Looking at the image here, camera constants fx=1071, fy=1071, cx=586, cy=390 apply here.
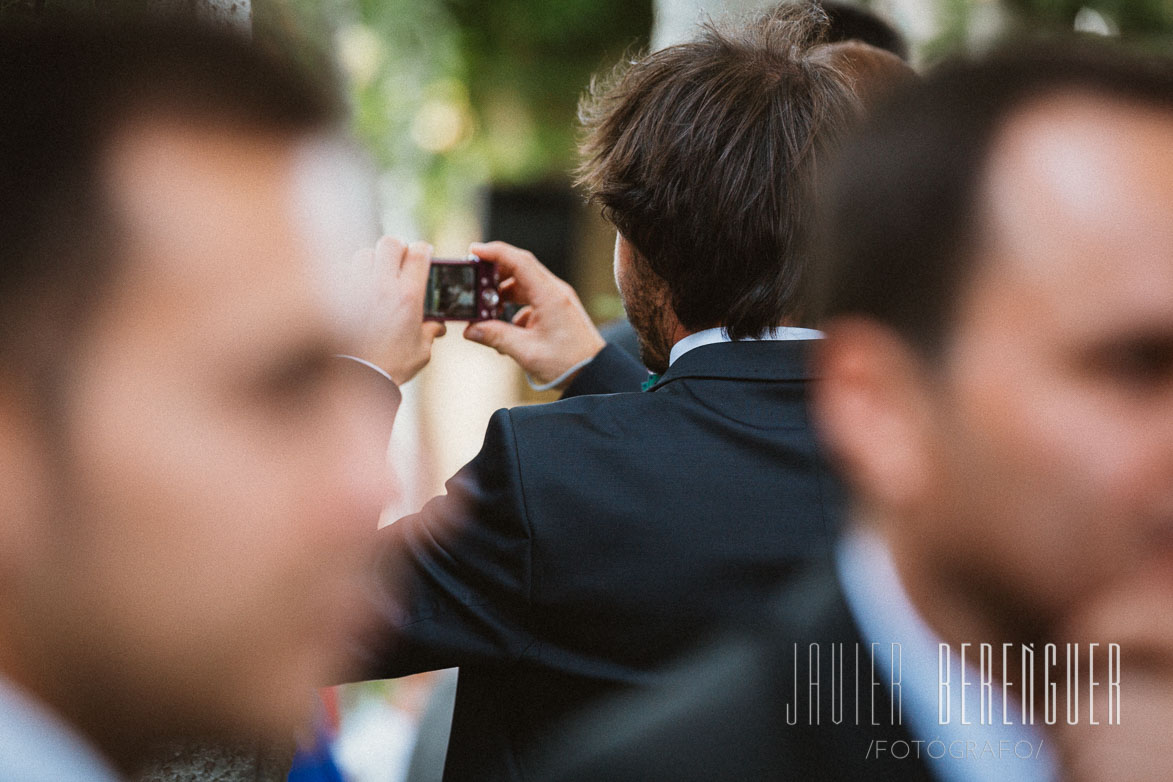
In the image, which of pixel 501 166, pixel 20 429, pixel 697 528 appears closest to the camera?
pixel 20 429

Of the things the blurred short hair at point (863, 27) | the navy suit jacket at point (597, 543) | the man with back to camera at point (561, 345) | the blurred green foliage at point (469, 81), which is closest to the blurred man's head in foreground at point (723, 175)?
the navy suit jacket at point (597, 543)

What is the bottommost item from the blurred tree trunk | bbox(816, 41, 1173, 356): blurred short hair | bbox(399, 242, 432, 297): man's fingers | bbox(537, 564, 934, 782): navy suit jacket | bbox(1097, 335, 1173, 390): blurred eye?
bbox(537, 564, 934, 782): navy suit jacket

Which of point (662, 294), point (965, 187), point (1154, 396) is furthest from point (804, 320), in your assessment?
point (1154, 396)

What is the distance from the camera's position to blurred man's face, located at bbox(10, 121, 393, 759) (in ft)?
2.85

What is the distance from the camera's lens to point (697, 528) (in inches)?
56.1

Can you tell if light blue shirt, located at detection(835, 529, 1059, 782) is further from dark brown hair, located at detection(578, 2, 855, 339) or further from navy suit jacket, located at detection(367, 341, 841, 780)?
dark brown hair, located at detection(578, 2, 855, 339)

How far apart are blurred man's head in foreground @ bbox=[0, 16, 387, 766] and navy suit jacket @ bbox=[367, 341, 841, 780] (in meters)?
0.48

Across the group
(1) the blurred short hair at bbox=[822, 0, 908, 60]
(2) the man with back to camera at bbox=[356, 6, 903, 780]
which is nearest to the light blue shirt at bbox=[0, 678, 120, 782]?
(2) the man with back to camera at bbox=[356, 6, 903, 780]

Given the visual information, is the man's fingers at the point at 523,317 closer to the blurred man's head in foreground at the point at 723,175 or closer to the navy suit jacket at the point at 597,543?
the blurred man's head in foreground at the point at 723,175

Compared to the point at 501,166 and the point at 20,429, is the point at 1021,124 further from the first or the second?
the point at 501,166

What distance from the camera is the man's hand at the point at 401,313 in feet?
6.01

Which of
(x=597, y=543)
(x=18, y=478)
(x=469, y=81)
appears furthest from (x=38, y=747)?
(x=469, y=81)

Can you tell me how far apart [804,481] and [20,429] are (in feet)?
3.21

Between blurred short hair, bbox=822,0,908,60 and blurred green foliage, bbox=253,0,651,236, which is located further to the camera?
blurred green foliage, bbox=253,0,651,236
